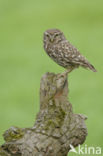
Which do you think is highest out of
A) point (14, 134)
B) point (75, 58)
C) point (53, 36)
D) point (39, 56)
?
point (39, 56)

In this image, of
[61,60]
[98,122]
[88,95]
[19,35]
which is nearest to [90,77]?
[88,95]

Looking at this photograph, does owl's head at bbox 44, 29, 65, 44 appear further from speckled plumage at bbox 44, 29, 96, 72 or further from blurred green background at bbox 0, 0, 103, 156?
blurred green background at bbox 0, 0, 103, 156

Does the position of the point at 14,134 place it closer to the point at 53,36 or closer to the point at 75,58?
the point at 75,58

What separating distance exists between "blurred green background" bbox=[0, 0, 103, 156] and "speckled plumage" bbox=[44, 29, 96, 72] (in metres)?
3.63

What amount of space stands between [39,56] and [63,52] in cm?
1095

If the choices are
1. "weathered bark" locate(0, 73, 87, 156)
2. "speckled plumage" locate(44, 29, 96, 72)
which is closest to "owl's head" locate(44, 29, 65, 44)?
"speckled plumage" locate(44, 29, 96, 72)

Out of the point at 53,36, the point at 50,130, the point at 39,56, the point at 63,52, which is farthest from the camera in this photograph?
the point at 39,56

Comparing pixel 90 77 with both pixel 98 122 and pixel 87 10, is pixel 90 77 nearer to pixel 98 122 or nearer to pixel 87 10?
pixel 98 122

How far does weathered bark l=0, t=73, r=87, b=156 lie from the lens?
684 cm

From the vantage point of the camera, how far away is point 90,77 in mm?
16969

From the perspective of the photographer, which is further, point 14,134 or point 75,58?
point 75,58

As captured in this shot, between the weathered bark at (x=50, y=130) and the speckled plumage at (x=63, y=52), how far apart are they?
2.53 ft

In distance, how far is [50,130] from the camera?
6.96 meters

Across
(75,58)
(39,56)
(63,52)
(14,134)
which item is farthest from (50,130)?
(39,56)
